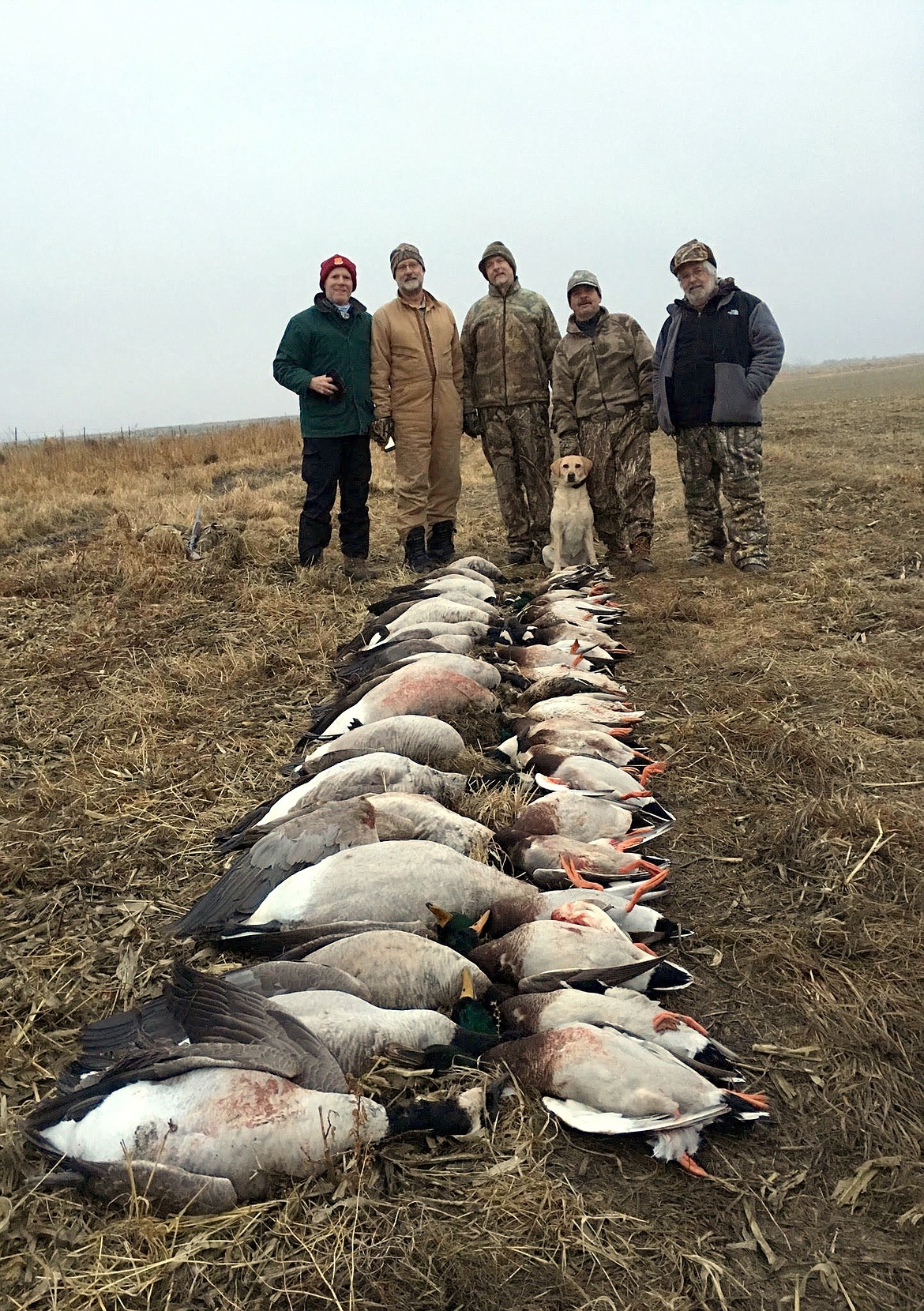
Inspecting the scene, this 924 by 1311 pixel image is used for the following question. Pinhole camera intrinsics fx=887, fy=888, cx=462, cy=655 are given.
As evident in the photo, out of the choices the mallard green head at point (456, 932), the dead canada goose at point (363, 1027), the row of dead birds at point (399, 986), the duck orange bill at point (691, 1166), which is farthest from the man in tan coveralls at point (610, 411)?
the duck orange bill at point (691, 1166)

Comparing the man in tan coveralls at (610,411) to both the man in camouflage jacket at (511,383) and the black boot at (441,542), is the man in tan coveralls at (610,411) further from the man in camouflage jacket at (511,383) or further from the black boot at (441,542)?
the black boot at (441,542)

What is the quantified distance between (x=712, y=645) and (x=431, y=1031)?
401 cm

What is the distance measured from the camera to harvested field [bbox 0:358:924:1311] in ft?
6.21

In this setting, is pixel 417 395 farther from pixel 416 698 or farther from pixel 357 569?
pixel 416 698

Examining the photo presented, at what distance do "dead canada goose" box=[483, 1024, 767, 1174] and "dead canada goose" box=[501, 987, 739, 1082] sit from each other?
0.08 meters

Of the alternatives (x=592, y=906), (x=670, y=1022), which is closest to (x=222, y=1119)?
(x=670, y=1022)

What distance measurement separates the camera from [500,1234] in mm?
1947

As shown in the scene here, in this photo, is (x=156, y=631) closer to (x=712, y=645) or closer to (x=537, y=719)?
(x=537, y=719)

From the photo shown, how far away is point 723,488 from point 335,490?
11.1ft

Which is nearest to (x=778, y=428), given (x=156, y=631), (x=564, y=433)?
(x=564, y=433)

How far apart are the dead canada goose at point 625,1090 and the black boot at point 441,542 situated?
664 cm

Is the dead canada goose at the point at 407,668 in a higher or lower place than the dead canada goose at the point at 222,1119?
higher

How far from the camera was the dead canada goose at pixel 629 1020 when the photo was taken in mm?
2363

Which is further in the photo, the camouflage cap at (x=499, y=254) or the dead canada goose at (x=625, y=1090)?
the camouflage cap at (x=499, y=254)
